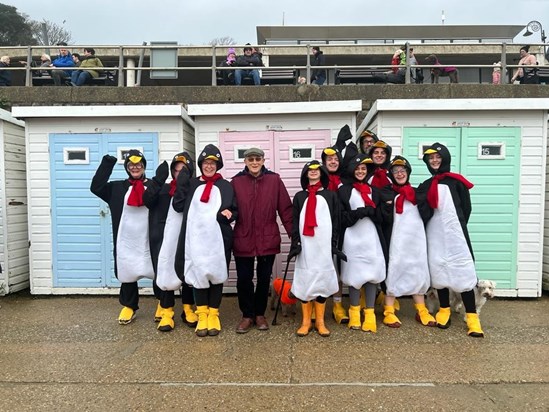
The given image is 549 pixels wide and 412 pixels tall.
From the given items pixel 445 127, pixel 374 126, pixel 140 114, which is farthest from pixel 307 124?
pixel 140 114

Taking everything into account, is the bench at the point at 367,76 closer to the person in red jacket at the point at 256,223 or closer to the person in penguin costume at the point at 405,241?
the person in penguin costume at the point at 405,241

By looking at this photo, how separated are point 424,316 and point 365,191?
59.0 inches

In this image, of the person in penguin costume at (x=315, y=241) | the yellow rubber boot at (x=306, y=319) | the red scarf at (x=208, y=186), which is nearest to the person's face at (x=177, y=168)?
the red scarf at (x=208, y=186)

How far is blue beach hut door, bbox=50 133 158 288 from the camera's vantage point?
19.7 feet

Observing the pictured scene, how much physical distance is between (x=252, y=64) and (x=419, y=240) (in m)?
6.63

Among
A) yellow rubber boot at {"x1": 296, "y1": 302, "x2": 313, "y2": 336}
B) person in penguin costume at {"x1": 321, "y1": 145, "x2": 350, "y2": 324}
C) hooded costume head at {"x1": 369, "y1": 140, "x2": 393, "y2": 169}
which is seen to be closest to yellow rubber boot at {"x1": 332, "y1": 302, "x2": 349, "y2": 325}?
person in penguin costume at {"x1": 321, "y1": 145, "x2": 350, "y2": 324}

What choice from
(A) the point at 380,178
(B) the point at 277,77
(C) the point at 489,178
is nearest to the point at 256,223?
(A) the point at 380,178

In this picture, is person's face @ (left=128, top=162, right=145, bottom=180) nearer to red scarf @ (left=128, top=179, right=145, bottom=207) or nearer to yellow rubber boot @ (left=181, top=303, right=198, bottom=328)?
red scarf @ (left=128, top=179, right=145, bottom=207)

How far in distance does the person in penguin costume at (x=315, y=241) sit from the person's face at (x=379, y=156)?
71cm

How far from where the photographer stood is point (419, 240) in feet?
15.0

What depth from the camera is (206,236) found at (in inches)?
171

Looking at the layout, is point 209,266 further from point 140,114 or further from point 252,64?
point 252,64

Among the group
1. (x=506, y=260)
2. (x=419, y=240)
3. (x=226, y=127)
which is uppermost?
(x=226, y=127)

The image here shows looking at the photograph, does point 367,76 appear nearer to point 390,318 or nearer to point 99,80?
point 99,80
